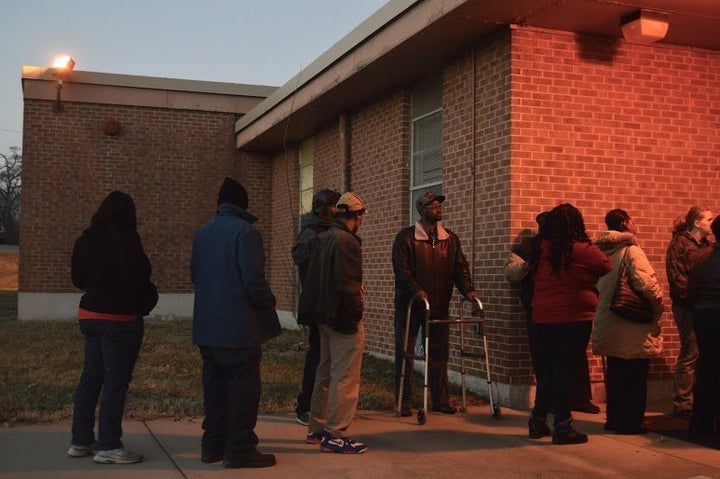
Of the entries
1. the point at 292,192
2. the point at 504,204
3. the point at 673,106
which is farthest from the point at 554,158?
the point at 292,192

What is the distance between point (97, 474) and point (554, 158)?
5.32 metres

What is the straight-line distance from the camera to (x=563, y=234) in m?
6.25

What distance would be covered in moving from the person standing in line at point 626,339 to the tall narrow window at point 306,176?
363 inches

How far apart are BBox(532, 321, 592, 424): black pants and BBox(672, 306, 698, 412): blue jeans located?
1991mm

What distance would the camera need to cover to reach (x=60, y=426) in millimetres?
6930

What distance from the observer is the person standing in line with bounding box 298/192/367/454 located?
19.8ft

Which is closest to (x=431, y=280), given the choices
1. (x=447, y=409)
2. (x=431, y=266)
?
(x=431, y=266)

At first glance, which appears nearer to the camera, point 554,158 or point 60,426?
point 60,426

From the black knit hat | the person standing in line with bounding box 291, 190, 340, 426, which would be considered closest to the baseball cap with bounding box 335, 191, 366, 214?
the person standing in line with bounding box 291, 190, 340, 426

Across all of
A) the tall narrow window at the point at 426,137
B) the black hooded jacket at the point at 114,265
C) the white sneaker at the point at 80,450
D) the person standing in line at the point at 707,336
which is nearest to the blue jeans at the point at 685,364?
the person standing in line at the point at 707,336

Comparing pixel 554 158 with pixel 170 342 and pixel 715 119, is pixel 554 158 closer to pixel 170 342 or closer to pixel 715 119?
pixel 715 119

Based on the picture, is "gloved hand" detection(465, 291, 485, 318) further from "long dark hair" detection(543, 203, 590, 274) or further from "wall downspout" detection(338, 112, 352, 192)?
"wall downspout" detection(338, 112, 352, 192)

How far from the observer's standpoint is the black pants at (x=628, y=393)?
685 centimetres

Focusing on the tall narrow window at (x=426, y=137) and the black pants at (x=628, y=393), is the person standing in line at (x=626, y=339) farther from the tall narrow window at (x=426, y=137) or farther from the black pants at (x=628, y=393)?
→ the tall narrow window at (x=426, y=137)
